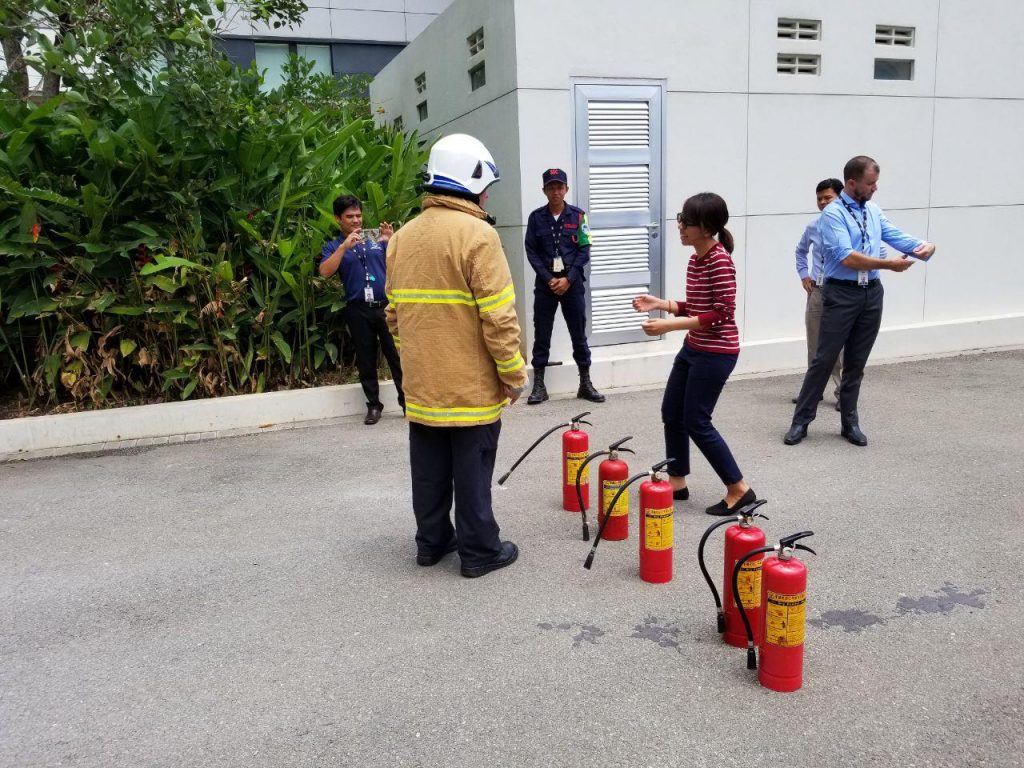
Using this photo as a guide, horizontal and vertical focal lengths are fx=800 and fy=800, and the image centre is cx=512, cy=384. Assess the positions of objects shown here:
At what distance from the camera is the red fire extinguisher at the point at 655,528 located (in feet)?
12.8

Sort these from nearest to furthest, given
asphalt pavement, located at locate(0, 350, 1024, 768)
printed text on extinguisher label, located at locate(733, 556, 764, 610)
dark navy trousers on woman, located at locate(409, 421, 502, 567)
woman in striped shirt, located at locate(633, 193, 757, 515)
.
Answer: asphalt pavement, located at locate(0, 350, 1024, 768) → printed text on extinguisher label, located at locate(733, 556, 764, 610) → dark navy trousers on woman, located at locate(409, 421, 502, 567) → woman in striped shirt, located at locate(633, 193, 757, 515)

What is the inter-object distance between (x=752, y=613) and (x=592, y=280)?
5537 millimetres

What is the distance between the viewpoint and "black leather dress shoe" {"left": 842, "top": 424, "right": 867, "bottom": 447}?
6.39 m

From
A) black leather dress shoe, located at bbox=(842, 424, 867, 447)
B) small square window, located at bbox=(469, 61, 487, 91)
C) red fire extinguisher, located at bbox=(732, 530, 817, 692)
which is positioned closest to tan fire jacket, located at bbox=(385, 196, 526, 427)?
red fire extinguisher, located at bbox=(732, 530, 817, 692)

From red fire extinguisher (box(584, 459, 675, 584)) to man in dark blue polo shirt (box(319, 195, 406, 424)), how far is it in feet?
12.5

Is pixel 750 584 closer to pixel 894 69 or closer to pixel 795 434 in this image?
pixel 795 434

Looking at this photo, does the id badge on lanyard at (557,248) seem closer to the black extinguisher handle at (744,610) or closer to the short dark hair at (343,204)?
the short dark hair at (343,204)

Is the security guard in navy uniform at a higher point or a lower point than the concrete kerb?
higher

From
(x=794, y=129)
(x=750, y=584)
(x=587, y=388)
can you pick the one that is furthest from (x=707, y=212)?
(x=794, y=129)

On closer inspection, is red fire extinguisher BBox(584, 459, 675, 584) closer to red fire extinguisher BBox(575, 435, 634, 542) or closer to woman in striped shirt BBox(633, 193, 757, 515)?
red fire extinguisher BBox(575, 435, 634, 542)

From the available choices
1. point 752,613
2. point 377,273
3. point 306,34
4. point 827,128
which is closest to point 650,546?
point 752,613

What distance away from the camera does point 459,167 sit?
3926 mm

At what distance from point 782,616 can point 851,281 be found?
12.8 feet

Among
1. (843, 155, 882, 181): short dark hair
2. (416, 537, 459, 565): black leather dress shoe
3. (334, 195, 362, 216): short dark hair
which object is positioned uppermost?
(843, 155, 882, 181): short dark hair
